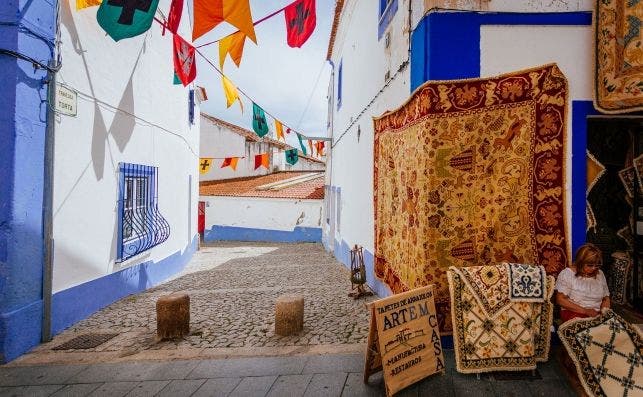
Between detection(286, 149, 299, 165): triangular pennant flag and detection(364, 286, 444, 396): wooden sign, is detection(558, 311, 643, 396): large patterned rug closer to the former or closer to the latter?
detection(364, 286, 444, 396): wooden sign

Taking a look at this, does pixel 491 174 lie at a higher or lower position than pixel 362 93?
lower

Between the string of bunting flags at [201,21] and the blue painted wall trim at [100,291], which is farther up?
the string of bunting flags at [201,21]

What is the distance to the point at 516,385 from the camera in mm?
3238

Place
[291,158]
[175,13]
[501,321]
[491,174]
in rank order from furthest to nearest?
[291,158]
[175,13]
[491,174]
[501,321]

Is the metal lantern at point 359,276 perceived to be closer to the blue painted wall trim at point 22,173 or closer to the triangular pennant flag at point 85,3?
the blue painted wall trim at point 22,173

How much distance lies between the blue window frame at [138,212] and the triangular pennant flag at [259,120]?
4.00 meters

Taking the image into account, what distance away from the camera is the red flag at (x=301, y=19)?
19.0 ft

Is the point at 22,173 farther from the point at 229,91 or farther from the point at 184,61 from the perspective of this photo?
the point at 229,91

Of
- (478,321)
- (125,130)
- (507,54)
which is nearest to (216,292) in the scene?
(125,130)

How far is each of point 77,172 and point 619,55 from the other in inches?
277

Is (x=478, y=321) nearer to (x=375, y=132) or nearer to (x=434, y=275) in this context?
(x=434, y=275)

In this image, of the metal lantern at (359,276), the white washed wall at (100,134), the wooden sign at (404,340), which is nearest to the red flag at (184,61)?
the white washed wall at (100,134)

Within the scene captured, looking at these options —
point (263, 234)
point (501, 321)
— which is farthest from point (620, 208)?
point (263, 234)

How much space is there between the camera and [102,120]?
5.92m
